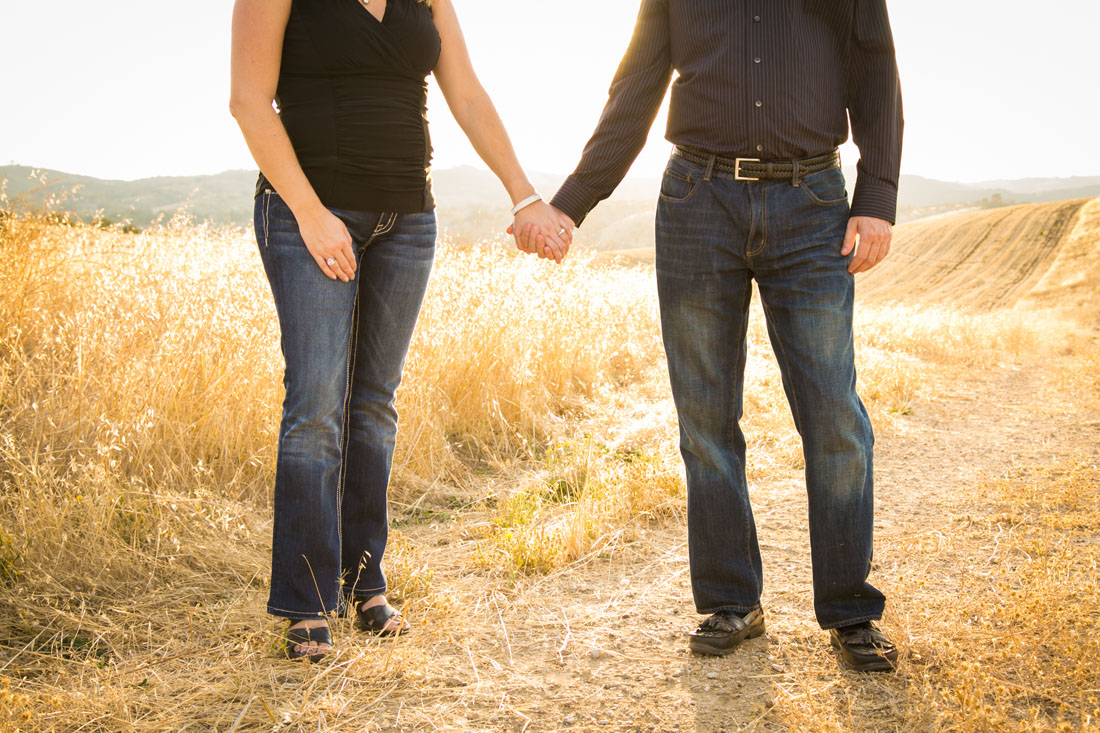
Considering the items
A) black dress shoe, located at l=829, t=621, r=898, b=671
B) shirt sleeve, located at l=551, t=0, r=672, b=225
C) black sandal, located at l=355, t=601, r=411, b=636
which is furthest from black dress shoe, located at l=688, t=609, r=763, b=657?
shirt sleeve, located at l=551, t=0, r=672, b=225

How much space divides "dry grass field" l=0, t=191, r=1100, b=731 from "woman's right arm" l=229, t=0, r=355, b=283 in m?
1.14

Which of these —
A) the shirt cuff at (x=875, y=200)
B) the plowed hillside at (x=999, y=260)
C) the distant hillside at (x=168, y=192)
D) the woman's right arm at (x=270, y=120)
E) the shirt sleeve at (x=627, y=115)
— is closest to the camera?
the woman's right arm at (x=270, y=120)

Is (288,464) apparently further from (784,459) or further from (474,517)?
(784,459)

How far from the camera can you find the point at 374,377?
7.48ft

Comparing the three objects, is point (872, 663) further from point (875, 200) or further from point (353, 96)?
point (353, 96)

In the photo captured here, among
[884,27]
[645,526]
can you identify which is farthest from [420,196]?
[645,526]

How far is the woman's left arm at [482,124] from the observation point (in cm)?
234

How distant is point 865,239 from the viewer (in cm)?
211

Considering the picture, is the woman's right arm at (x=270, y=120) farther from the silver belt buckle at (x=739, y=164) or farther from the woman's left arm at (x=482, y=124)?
the silver belt buckle at (x=739, y=164)

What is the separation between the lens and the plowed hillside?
86.6 ft

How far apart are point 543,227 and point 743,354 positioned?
0.78 m

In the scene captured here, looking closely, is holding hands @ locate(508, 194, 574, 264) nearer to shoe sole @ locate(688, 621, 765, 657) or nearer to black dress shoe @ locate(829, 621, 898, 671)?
shoe sole @ locate(688, 621, 765, 657)

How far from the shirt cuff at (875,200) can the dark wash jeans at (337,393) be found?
47.9 inches

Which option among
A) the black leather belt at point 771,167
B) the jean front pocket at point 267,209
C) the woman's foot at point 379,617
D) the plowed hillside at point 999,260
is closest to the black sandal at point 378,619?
the woman's foot at point 379,617
